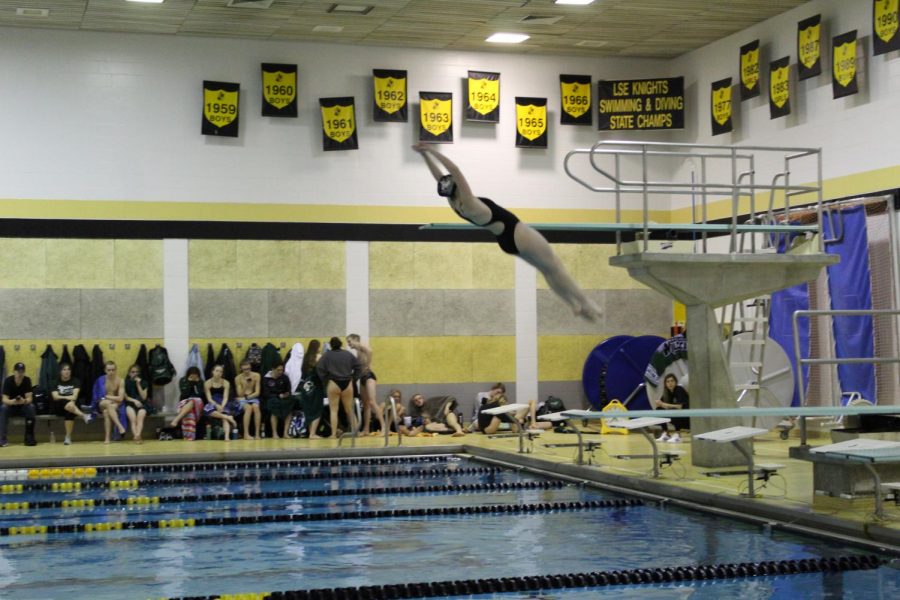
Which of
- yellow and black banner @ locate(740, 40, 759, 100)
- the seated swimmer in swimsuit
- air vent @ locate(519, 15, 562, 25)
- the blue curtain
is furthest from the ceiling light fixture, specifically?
the seated swimmer in swimsuit

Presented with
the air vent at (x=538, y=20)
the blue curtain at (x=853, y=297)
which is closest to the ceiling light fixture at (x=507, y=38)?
the air vent at (x=538, y=20)

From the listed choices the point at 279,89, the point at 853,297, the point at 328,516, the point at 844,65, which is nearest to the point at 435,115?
the point at 279,89

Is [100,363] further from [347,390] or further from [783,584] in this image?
[783,584]

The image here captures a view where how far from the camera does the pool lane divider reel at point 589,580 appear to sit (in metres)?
7.27

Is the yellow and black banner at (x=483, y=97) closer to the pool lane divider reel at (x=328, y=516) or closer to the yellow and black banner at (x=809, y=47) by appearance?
the yellow and black banner at (x=809, y=47)

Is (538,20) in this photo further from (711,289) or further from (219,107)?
(711,289)

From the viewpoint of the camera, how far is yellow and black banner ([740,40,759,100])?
58.7ft

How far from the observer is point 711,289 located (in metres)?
12.1

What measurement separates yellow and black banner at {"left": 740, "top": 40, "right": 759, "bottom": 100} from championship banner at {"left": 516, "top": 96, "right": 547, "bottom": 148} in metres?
3.47

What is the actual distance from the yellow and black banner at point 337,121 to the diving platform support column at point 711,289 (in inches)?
325

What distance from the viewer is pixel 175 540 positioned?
9.65 meters

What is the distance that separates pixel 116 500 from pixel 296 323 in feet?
23.4

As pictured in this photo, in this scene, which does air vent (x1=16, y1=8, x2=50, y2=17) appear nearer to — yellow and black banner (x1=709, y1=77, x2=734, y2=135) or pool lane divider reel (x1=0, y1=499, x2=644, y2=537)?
pool lane divider reel (x1=0, y1=499, x2=644, y2=537)

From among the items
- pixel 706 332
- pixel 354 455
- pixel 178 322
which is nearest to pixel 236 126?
pixel 178 322
